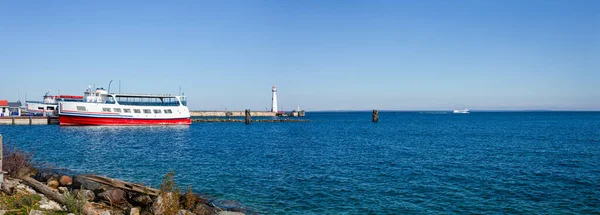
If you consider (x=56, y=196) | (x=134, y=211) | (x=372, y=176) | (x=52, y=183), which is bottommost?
(x=372, y=176)

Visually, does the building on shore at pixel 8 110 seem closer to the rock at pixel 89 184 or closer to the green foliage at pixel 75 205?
the rock at pixel 89 184

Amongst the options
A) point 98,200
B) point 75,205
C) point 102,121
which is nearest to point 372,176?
point 98,200

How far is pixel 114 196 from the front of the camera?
15.6 meters

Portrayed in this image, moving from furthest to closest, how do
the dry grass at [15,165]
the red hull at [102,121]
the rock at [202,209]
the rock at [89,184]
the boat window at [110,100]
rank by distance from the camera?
the boat window at [110,100] < the red hull at [102,121] < the dry grass at [15,165] < the rock at [89,184] < the rock at [202,209]

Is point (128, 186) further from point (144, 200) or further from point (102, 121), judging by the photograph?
point (102, 121)

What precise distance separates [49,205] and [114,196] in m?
2.60

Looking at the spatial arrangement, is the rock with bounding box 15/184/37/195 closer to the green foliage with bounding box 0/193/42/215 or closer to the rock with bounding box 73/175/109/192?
the green foliage with bounding box 0/193/42/215

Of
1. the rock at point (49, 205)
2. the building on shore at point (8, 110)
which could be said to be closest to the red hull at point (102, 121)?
the building on shore at point (8, 110)

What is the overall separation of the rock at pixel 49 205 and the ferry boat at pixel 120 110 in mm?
64863

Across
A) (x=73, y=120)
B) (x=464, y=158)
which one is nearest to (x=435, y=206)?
(x=464, y=158)

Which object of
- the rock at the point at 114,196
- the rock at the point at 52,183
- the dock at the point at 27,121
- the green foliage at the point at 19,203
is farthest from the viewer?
the dock at the point at 27,121

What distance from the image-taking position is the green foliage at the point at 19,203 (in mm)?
12102

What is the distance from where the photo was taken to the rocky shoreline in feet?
42.1

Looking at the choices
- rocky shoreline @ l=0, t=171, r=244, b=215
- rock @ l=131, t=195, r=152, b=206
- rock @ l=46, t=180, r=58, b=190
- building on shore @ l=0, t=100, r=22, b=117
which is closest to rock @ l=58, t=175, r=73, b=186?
rock @ l=46, t=180, r=58, b=190
